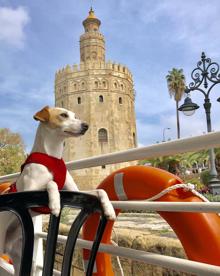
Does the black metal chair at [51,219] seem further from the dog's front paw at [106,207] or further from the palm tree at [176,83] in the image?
the palm tree at [176,83]

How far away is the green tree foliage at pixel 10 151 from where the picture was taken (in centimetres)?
2686

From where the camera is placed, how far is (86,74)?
36.8 meters

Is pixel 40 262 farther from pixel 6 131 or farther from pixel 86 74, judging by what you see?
pixel 86 74

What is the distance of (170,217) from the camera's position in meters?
1.60

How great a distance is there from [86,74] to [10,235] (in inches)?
1413

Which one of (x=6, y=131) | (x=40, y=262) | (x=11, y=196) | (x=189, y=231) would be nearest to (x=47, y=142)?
(x=11, y=196)

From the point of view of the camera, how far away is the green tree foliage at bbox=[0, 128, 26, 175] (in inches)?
1057

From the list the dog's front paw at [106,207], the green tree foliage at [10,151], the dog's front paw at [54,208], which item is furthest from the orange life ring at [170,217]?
the green tree foliage at [10,151]

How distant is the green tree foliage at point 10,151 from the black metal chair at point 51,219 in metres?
26.2

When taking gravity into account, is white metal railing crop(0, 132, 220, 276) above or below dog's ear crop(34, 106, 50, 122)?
below

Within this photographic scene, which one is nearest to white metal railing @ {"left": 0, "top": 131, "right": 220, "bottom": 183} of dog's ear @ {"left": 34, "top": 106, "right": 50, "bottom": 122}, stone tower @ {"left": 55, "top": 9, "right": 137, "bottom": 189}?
dog's ear @ {"left": 34, "top": 106, "right": 50, "bottom": 122}

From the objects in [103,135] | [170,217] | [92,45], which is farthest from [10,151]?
[170,217]

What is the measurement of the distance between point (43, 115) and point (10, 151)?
87.6ft

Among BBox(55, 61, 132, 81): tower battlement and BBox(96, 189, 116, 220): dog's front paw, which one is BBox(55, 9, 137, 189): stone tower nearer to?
BBox(55, 61, 132, 81): tower battlement
